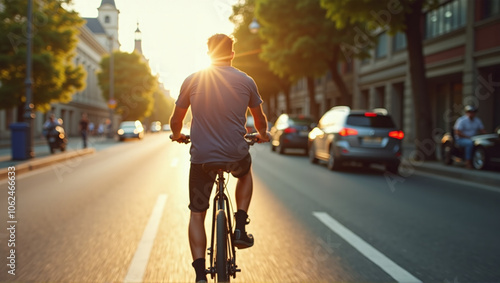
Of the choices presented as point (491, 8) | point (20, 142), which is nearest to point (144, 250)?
point (20, 142)

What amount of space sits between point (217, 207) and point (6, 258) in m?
2.32

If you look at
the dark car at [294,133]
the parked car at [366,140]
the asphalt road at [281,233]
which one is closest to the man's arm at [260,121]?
the asphalt road at [281,233]

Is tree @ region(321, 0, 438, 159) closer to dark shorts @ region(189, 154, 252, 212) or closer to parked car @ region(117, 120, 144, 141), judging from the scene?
dark shorts @ region(189, 154, 252, 212)

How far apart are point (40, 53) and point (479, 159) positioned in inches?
860

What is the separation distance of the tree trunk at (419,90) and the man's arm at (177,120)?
1315 centimetres

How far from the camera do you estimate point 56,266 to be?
4.22 m

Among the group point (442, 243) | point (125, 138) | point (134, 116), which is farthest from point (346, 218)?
point (134, 116)

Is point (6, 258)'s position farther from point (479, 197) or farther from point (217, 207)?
point (479, 197)

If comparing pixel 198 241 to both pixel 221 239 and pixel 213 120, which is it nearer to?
pixel 221 239

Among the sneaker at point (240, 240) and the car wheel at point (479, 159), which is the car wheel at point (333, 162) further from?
the sneaker at point (240, 240)

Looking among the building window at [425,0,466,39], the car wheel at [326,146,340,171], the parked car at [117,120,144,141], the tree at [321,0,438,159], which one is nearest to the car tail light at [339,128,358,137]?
the car wheel at [326,146,340,171]

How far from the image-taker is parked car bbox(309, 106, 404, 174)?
40.8ft

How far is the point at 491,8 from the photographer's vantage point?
18750mm

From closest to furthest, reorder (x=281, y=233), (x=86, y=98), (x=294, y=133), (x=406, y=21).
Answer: (x=281, y=233), (x=406, y=21), (x=294, y=133), (x=86, y=98)
